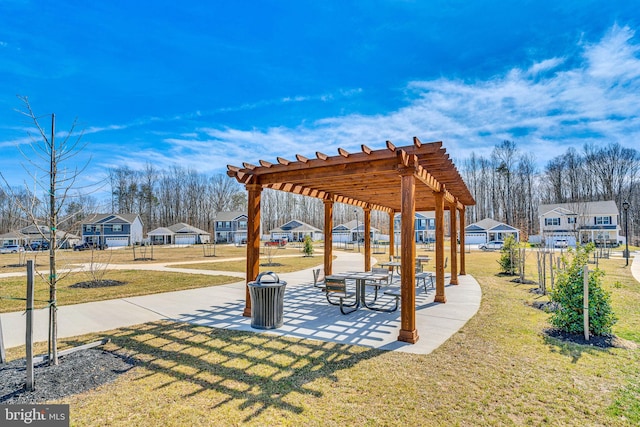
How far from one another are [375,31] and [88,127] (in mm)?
9150

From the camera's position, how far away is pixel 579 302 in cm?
548

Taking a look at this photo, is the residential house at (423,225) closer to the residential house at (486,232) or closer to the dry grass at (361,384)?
the residential house at (486,232)

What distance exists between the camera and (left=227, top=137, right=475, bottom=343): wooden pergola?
543cm

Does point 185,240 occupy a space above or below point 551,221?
below

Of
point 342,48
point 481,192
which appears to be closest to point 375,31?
point 342,48

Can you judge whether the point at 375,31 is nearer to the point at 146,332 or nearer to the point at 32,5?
the point at 32,5

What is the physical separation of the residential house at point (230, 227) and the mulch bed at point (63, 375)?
55.4m

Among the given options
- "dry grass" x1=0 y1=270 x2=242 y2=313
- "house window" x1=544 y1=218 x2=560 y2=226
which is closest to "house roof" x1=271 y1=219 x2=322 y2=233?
"house window" x1=544 y1=218 x2=560 y2=226

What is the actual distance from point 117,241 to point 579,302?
57.6m

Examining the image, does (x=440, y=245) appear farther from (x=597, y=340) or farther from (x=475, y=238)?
Result: (x=475, y=238)

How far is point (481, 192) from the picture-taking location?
2381 inches

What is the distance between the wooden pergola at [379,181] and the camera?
17.8ft

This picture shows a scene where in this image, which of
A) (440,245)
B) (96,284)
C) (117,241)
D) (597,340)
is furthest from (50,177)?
(117,241)

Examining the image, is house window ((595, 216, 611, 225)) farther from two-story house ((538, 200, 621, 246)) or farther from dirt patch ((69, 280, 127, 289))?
dirt patch ((69, 280, 127, 289))
